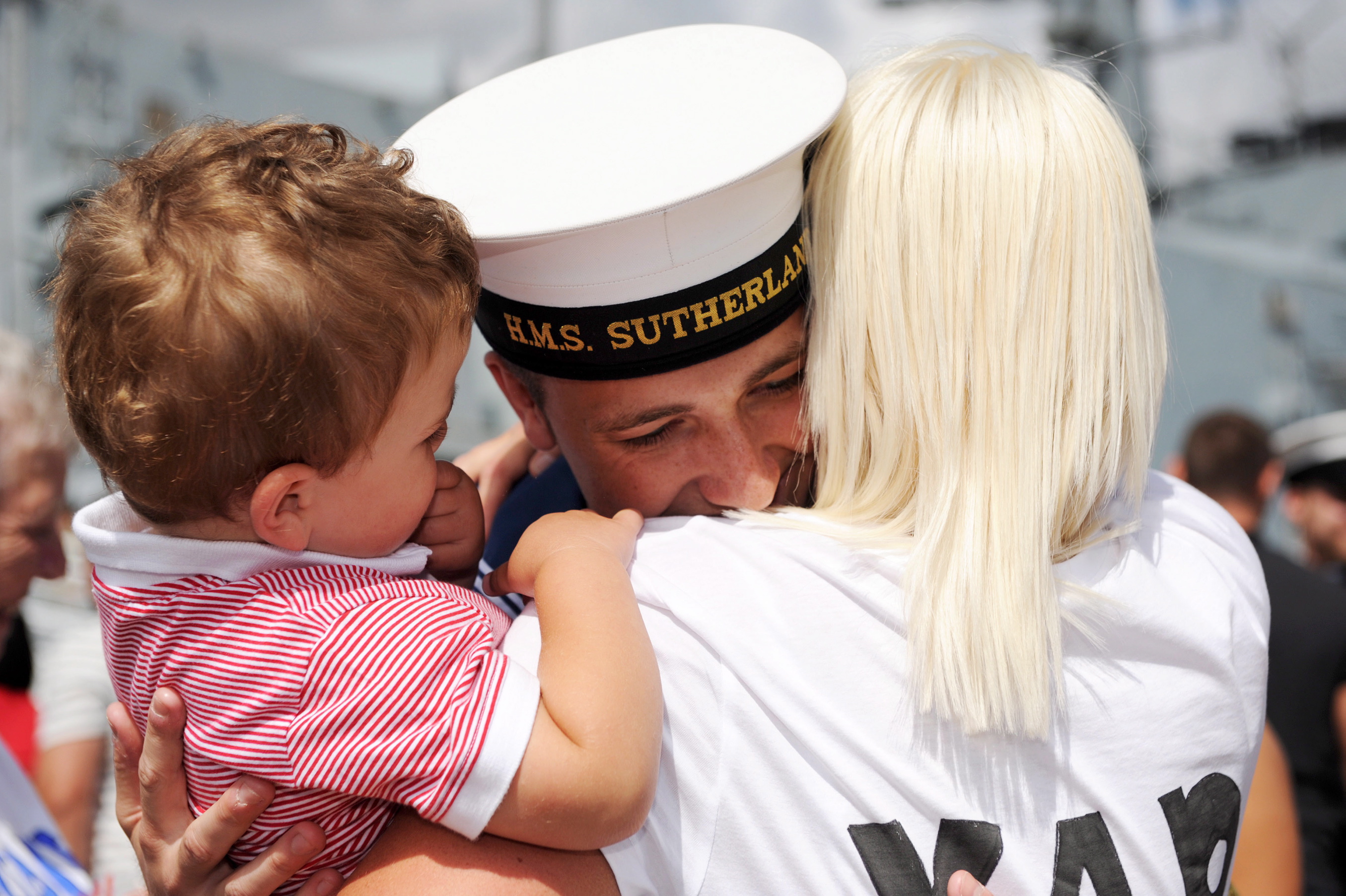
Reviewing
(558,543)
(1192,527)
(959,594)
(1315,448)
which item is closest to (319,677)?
(558,543)

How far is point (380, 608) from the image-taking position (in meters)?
1.19

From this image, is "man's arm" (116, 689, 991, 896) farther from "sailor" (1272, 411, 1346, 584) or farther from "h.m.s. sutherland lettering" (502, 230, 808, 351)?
"sailor" (1272, 411, 1346, 584)

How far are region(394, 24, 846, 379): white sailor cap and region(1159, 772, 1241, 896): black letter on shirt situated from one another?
924mm

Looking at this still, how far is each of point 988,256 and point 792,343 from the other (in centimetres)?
36

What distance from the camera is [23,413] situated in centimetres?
304

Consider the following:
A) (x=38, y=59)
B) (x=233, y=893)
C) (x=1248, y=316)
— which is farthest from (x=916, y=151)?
(x=1248, y=316)

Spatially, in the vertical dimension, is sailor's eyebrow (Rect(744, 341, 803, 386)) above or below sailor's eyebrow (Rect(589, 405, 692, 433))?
above

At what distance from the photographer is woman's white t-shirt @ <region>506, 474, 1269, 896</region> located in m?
1.28

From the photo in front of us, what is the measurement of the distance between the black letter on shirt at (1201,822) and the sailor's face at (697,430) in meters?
0.75

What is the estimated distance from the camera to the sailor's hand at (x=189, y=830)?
1236 millimetres

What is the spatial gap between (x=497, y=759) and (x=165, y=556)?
49 centimetres

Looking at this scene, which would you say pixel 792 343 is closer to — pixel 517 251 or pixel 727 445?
pixel 727 445

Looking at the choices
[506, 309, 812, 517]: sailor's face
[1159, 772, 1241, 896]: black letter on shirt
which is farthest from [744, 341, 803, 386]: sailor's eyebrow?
[1159, 772, 1241, 896]: black letter on shirt

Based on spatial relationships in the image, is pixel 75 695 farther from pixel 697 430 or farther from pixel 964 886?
pixel 964 886
